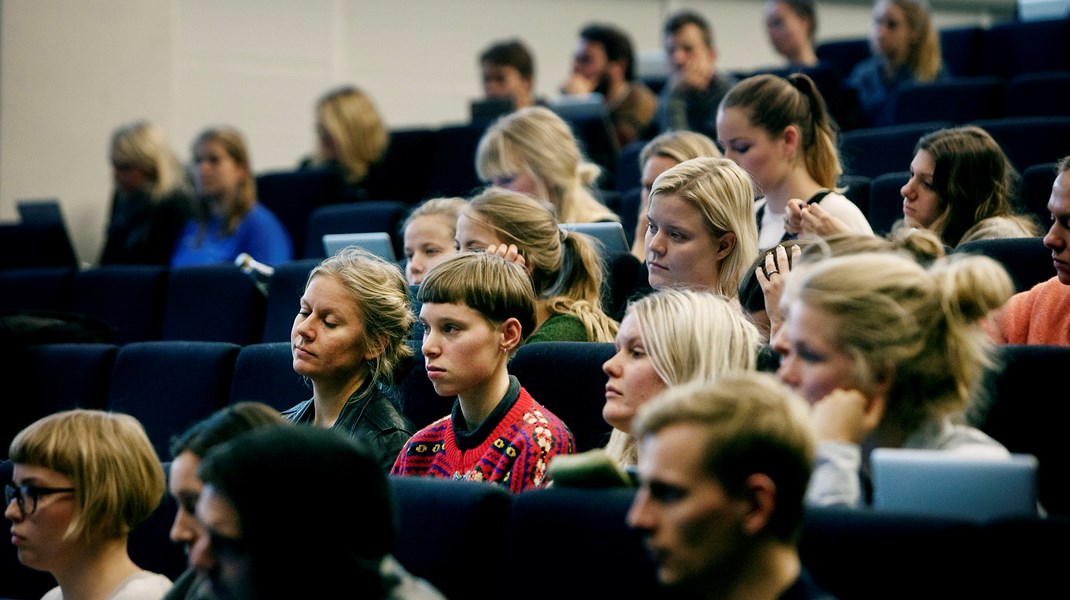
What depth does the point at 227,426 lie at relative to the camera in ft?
4.88

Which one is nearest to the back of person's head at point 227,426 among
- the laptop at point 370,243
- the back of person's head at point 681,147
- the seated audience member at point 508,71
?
the laptop at point 370,243

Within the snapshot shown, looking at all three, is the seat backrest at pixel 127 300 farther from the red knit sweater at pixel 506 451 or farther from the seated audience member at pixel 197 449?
the seated audience member at pixel 197 449

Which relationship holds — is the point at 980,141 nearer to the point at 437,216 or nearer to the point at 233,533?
the point at 437,216

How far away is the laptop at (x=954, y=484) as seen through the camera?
1.25m

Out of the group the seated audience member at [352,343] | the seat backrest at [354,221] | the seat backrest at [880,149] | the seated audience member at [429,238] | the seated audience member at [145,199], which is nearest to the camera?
the seated audience member at [352,343]

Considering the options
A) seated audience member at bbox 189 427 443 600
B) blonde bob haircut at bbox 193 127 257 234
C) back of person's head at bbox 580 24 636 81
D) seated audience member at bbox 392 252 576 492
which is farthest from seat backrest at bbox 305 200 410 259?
seated audience member at bbox 189 427 443 600

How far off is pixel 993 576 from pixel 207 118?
464 cm

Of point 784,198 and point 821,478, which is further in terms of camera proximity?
point 784,198

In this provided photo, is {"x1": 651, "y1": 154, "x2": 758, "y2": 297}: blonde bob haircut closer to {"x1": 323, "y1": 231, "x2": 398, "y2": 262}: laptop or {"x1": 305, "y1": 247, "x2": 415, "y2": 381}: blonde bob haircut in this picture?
{"x1": 305, "y1": 247, "x2": 415, "y2": 381}: blonde bob haircut

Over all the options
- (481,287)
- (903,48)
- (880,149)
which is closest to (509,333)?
Answer: (481,287)

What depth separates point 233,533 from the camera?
1.21m

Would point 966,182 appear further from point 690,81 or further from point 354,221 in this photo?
point 690,81

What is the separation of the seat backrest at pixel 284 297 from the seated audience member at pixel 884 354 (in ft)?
5.21

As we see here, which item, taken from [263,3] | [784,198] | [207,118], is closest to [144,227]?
[207,118]
